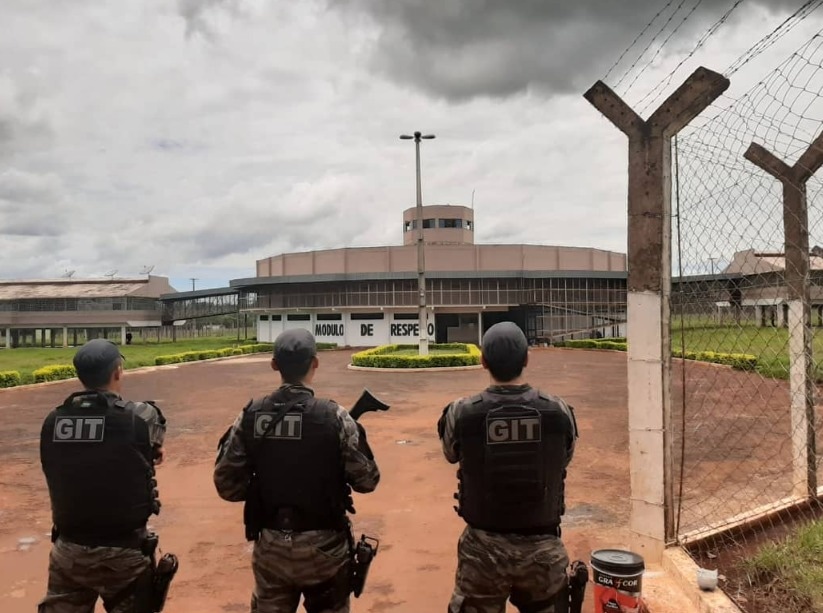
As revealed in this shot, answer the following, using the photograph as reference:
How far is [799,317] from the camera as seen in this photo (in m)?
5.07

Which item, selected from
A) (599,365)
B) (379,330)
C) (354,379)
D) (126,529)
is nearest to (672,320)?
(126,529)

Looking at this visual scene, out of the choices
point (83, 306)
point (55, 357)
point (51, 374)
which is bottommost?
point (55, 357)

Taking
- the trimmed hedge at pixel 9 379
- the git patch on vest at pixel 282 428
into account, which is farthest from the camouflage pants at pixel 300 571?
the trimmed hedge at pixel 9 379

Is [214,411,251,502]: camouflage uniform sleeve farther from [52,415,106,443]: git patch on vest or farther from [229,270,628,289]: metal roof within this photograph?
[229,270,628,289]: metal roof

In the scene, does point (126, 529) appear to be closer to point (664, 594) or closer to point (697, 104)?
point (664, 594)

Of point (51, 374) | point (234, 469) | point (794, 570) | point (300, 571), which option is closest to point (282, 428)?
point (234, 469)

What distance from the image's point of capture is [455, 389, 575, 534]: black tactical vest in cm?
264

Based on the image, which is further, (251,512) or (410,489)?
(410,489)

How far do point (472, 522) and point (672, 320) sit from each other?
2.13 meters

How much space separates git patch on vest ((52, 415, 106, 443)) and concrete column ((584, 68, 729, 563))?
122 inches

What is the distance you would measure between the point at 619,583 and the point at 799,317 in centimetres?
331

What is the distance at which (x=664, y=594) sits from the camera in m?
3.47

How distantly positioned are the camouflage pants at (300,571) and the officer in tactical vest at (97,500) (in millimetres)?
604

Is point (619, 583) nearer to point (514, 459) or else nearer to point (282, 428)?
point (514, 459)
